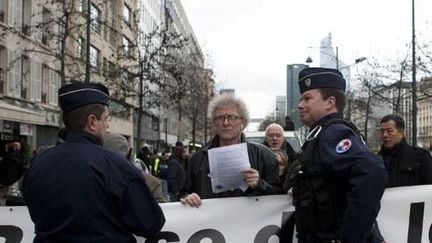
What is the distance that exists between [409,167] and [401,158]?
0.47 ft

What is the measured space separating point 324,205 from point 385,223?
1645 mm

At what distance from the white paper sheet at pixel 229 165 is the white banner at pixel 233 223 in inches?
11.3

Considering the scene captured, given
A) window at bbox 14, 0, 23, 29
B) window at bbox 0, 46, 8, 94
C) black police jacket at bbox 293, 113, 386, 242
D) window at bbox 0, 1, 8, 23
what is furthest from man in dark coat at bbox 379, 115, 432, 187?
window at bbox 14, 0, 23, 29

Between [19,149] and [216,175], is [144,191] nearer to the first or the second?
[216,175]

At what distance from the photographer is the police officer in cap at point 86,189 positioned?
321 centimetres

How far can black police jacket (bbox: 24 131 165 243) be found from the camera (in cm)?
321

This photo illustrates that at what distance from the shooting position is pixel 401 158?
654 cm

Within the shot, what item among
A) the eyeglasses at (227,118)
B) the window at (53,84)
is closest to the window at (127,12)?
the window at (53,84)

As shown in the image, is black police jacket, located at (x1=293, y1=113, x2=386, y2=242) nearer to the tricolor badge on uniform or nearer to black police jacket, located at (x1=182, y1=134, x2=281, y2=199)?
the tricolor badge on uniform

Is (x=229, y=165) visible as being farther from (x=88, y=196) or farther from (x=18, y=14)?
(x=18, y=14)

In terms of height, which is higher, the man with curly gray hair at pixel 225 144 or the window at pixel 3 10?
the window at pixel 3 10

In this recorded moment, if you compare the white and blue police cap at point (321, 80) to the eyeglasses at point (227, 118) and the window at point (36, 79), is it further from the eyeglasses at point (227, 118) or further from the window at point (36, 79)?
the window at point (36, 79)

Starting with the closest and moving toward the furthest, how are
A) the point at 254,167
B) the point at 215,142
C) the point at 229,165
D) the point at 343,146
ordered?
1. the point at 343,146
2. the point at 229,165
3. the point at 254,167
4. the point at 215,142

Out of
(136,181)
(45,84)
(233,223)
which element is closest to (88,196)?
(136,181)
